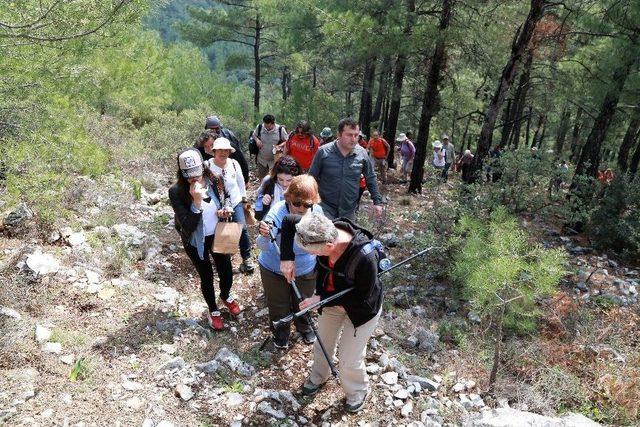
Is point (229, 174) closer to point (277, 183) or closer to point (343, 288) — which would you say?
point (277, 183)

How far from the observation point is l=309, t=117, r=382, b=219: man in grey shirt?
4.86 m

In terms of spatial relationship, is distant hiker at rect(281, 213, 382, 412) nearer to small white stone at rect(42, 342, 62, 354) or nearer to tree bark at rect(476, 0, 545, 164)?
small white stone at rect(42, 342, 62, 354)

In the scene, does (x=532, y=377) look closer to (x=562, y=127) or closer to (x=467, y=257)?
(x=467, y=257)

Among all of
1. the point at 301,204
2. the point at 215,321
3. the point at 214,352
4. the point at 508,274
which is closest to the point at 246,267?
the point at 215,321

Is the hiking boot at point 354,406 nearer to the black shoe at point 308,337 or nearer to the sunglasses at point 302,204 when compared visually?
the black shoe at point 308,337

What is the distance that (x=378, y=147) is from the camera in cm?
1223

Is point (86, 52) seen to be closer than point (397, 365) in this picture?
No

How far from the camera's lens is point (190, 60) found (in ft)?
71.3

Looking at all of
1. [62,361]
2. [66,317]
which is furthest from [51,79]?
[62,361]

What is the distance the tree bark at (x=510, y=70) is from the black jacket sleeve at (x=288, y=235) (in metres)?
5.29

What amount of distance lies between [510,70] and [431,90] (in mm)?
2966

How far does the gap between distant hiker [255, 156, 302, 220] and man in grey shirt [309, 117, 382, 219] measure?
19.1 inches

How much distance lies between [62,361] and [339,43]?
8.13m

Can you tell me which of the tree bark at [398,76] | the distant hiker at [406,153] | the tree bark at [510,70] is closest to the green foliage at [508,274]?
the tree bark at [510,70]
